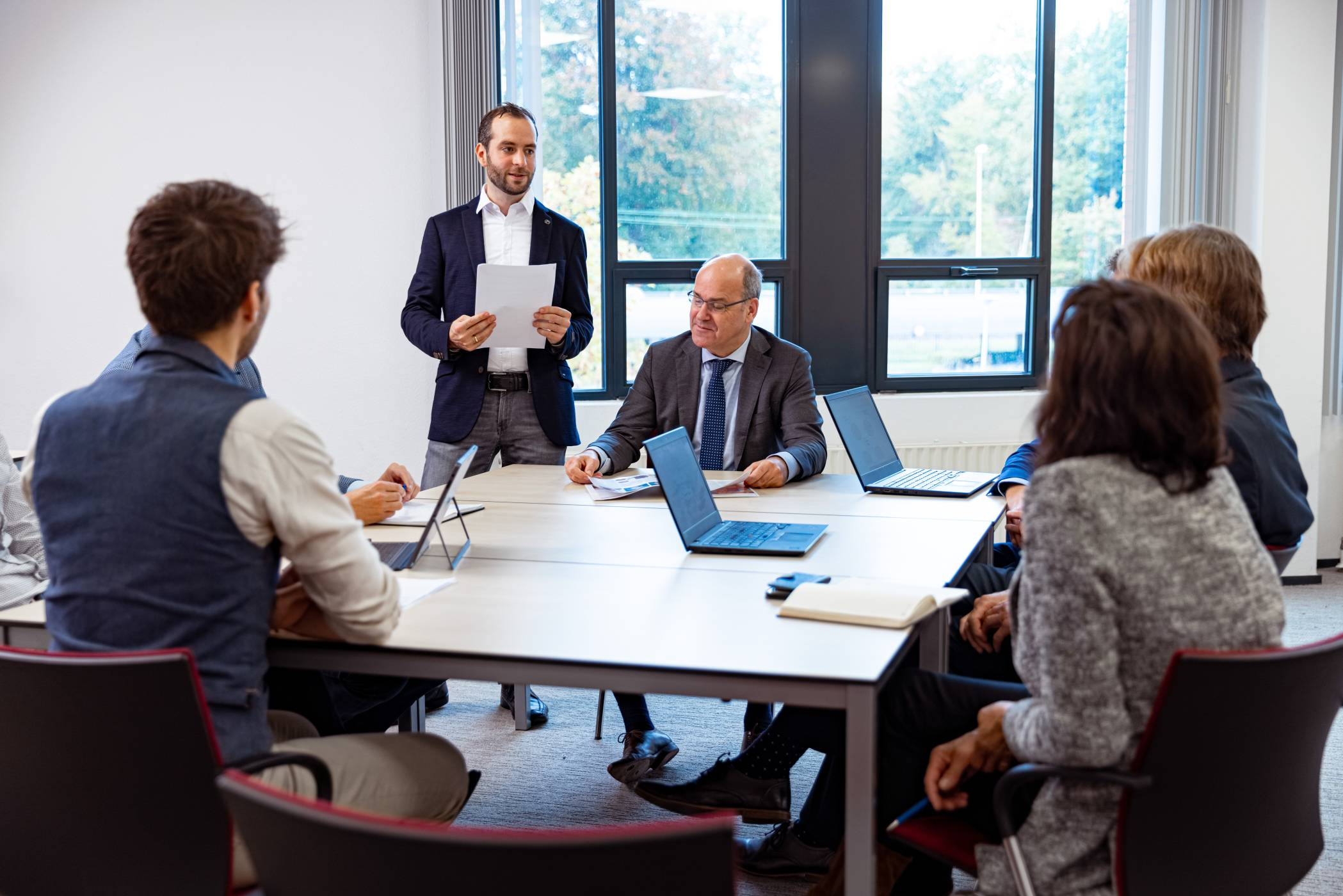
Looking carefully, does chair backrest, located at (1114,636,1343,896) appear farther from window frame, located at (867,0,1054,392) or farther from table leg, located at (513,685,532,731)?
window frame, located at (867,0,1054,392)

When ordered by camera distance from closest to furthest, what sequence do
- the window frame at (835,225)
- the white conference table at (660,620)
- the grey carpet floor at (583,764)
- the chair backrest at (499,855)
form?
the chair backrest at (499,855) → the white conference table at (660,620) → the grey carpet floor at (583,764) → the window frame at (835,225)

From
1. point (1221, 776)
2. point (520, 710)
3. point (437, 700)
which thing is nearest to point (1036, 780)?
point (1221, 776)

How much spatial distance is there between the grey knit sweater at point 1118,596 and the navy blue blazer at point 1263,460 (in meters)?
0.65

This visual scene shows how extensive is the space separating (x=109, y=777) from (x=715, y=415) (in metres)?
2.36

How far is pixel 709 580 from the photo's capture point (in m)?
2.25

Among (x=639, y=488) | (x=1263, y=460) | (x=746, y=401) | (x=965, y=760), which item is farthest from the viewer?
(x=746, y=401)

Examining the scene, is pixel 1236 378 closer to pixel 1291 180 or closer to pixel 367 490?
pixel 367 490

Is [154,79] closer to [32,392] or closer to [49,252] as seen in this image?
[49,252]

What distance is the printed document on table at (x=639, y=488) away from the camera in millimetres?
3148

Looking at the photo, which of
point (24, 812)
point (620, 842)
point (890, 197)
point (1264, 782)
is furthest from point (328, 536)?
point (890, 197)

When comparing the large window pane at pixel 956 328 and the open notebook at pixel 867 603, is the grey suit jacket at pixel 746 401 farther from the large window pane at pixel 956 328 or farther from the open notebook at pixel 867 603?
the large window pane at pixel 956 328

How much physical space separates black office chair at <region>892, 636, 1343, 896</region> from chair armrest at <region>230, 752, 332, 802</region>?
3.01 ft

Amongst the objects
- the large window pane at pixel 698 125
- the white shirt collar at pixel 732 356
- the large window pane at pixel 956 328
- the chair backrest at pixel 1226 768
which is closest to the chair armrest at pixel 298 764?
the chair backrest at pixel 1226 768

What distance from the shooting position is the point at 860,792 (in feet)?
5.53
